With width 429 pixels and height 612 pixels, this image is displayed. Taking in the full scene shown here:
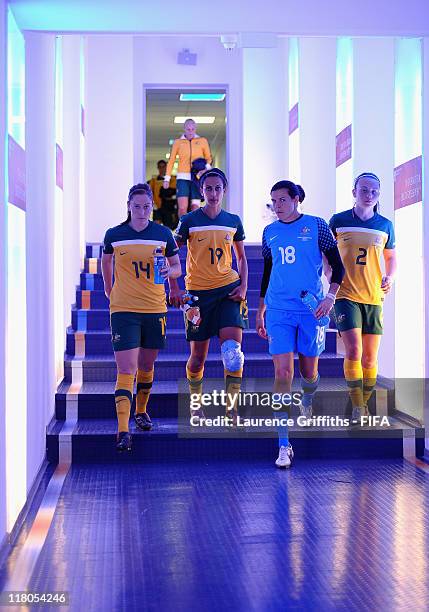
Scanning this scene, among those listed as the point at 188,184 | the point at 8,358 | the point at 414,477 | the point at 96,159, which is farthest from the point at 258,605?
the point at 96,159

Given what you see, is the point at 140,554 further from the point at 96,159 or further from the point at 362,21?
the point at 96,159

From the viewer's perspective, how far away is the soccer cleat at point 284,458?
17.5 feet

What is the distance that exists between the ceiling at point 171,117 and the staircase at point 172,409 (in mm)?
5294

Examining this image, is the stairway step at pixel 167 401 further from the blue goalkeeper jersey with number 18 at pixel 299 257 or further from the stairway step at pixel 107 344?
the blue goalkeeper jersey with number 18 at pixel 299 257

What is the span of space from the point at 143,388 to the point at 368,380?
144cm

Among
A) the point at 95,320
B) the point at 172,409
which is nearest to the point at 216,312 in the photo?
the point at 172,409

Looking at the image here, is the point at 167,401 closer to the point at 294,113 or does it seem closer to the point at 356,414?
the point at 356,414

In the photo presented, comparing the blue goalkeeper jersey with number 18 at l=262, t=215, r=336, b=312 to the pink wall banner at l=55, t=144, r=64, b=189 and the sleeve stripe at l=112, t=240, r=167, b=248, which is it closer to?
the sleeve stripe at l=112, t=240, r=167, b=248

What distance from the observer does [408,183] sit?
5934mm

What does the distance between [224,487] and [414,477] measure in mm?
1121

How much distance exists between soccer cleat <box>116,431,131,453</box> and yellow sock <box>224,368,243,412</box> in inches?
27.7

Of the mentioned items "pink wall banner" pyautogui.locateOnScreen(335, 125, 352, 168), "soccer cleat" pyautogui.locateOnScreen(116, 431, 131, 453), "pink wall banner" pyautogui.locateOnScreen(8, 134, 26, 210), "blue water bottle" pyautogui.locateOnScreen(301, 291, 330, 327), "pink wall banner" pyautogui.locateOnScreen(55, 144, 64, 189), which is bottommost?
"soccer cleat" pyautogui.locateOnScreen(116, 431, 131, 453)

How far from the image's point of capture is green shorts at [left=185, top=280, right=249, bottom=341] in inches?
219

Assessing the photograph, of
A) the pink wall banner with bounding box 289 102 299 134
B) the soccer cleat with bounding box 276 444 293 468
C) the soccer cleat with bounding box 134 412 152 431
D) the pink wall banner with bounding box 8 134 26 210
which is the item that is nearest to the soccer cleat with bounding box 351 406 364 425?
the soccer cleat with bounding box 276 444 293 468
